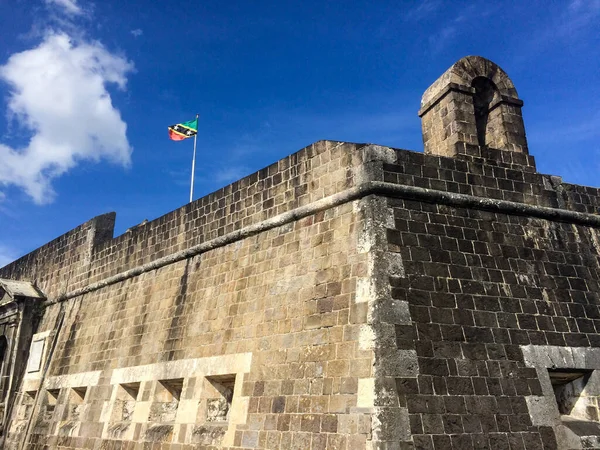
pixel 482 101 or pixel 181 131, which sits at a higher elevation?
pixel 181 131

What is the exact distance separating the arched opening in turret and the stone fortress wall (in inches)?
0.8

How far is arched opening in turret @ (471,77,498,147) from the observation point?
8.09m

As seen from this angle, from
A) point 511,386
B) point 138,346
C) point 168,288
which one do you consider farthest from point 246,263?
point 511,386

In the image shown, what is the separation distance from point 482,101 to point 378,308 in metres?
4.22

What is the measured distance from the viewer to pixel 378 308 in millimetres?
5664

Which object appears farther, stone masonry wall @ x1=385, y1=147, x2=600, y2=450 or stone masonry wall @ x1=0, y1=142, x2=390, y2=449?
stone masonry wall @ x1=0, y1=142, x2=390, y2=449

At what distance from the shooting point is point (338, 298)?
240 inches

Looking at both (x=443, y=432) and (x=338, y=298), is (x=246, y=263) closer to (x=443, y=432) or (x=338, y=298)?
(x=338, y=298)

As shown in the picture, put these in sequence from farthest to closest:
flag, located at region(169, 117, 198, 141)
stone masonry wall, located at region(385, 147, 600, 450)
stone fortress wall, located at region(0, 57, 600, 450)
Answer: flag, located at region(169, 117, 198, 141) < stone fortress wall, located at region(0, 57, 600, 450) < stone masonry wall, located at region(385, 147, 600, 450)

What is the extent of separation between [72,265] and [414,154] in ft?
28.5

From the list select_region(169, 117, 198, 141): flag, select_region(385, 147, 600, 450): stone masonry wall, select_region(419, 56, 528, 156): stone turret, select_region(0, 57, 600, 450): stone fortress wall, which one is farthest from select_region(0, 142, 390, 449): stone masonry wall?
select_region(169, 117, 198, 141): flag

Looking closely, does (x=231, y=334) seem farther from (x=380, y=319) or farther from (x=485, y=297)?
(x=485, y=297)

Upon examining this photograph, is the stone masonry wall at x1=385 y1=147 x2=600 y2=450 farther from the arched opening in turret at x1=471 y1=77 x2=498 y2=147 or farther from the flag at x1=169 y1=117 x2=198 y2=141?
the flag at x1=169 y1=117 x2=198 y2=141

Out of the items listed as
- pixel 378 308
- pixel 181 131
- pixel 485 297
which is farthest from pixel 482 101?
pixel 181 131
